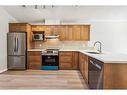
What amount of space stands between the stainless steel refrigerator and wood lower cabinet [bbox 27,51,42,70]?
322mm

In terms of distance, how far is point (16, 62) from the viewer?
321 inches

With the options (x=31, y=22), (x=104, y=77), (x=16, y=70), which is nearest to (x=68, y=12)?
(x=31, y=22)

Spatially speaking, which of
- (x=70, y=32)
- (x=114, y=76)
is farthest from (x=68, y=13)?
(x=114, y=76)

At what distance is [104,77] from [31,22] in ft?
22.3

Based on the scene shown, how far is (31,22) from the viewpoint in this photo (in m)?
9.23

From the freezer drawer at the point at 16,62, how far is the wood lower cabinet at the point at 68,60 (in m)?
1.56

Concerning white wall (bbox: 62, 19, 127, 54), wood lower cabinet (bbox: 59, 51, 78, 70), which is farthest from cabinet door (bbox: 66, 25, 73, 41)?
wood lower cabinet (bbox: 59, 51, 78, 70)

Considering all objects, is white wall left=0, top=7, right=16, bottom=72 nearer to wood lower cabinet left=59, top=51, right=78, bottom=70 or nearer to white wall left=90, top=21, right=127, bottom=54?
wood lower cabinet left=59, top=51, right=78, bottom=70

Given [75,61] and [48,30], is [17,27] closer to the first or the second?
[48,30]

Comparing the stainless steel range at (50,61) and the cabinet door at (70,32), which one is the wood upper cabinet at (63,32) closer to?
the cabinet door at (70,32)

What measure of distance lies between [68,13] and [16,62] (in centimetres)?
299
